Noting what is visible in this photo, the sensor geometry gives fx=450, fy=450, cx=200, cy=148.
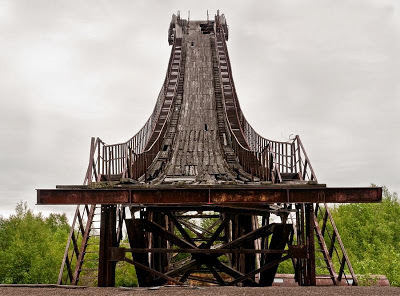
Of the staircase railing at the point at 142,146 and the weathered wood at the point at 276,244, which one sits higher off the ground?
the staircase railing at the point at 142,146

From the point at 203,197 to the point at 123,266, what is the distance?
3287cm

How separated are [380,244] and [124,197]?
3131 centimetres

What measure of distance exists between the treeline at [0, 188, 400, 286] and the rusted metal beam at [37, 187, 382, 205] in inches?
884

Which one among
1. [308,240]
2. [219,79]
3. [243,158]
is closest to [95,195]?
[308,240]

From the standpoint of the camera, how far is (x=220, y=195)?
8.13 m

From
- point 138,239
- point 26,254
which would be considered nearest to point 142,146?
point 138,239

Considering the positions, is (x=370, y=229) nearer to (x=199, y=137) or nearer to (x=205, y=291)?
(x=199, y=137)

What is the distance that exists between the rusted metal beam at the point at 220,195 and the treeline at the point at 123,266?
22.5m

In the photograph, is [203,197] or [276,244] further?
[276,244]

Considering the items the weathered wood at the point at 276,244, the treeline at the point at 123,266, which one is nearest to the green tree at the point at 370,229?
the treeline at the point at 123,266

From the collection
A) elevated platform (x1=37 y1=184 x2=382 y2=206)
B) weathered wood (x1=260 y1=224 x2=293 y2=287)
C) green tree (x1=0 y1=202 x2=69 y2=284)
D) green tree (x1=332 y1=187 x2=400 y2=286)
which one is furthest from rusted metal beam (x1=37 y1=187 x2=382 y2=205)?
green tree (x1=0 y1=202 x2=69 y2=284)

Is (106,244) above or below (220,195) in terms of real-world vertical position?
below

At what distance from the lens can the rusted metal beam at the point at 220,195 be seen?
8.05 meters

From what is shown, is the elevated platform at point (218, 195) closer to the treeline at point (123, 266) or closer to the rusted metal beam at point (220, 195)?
the rusted metal beam at point (220, 195)
